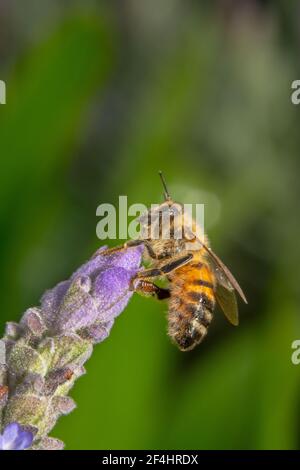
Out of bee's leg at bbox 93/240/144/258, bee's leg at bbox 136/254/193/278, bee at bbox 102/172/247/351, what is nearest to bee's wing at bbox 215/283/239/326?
bee at bbox 102/172/247/351

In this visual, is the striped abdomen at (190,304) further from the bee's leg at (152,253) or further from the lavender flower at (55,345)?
the lavender flower at (55,345)

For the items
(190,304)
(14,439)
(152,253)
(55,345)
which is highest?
(152,253)

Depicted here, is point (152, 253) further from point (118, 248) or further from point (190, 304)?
point (118, 248)

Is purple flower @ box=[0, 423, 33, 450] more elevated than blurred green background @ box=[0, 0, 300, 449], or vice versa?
blurred green background @ box=[0, 0, 300, 449]

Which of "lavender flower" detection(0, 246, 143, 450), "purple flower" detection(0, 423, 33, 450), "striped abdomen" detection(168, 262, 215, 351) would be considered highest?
"striped abdomen" detection(168, 262, 215, 351)

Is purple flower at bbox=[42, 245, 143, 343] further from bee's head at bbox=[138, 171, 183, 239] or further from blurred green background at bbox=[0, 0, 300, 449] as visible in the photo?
blurred green background at bbox=[0, 0, 300, 449]

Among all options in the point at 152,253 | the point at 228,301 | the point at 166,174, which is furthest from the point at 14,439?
the point at 166,174
